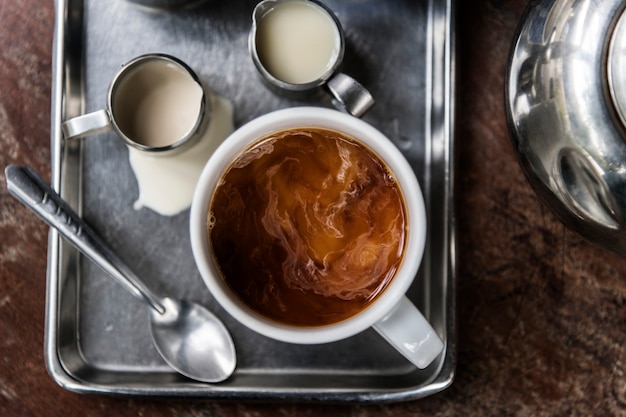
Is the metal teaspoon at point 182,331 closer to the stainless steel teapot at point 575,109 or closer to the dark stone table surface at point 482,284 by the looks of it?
the dark stone table surface at point 482,284

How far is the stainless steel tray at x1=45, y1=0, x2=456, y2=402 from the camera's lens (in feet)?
3.59

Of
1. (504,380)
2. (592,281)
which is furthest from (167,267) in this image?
(592,281)

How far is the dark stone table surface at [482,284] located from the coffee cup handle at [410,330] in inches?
9.5

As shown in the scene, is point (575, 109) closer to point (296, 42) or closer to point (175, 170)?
point (296, 42)

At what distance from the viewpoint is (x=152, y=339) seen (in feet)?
3.63

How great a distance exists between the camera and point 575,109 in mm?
841

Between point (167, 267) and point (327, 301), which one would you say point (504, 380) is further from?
point (167, 267)

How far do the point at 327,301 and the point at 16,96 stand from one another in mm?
592

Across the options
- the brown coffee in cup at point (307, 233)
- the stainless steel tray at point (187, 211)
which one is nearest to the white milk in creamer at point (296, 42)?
the stainless steel tray at point (187, 211)

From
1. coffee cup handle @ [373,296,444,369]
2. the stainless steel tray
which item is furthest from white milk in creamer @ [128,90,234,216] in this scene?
coffee cup handle @ [373,296,444,369]

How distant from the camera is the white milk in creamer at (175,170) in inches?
43.1

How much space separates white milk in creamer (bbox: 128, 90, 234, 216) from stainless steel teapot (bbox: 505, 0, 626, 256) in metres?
0.42

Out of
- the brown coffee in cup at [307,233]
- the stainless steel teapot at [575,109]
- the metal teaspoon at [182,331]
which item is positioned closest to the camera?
the stainless steel teapot at [575,109]

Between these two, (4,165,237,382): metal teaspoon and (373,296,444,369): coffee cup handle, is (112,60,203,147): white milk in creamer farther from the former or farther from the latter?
(373,296,444,369): coffee cup handle
